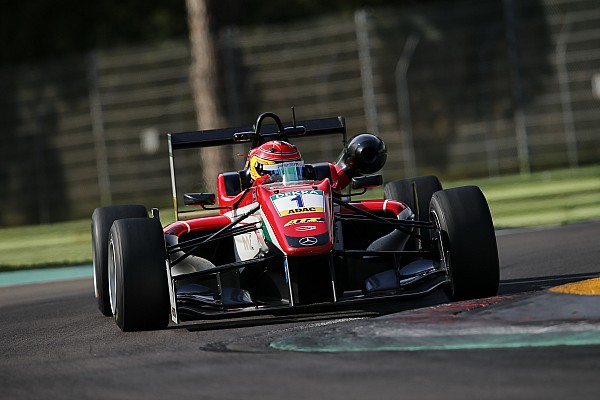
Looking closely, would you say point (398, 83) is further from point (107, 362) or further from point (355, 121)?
point (107, 362)

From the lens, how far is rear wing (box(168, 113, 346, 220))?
33.0 feet

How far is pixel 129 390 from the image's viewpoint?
583 cm

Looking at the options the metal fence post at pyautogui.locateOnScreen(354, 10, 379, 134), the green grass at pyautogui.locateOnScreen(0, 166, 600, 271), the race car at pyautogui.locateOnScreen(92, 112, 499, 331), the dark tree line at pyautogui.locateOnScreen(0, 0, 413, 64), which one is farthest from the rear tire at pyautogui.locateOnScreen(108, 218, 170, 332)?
the dark tree line at pyautogui.locateOnScreen(0, 0, 413, 64)

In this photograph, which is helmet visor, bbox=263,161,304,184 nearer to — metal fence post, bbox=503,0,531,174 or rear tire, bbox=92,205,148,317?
rear tire, bbox=92,205,148,317

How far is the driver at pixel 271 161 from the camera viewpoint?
9.51 m

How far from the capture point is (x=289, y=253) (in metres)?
8.03

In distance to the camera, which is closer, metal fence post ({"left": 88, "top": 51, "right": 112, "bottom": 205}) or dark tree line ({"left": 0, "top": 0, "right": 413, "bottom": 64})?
metal fence post ({"left": 88, "top": 51, "right": 112, "bottom": 205})

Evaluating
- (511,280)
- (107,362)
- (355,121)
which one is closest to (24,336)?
(107,362)

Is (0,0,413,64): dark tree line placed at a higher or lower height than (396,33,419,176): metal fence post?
higher

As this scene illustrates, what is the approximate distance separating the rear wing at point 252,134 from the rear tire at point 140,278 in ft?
5.40

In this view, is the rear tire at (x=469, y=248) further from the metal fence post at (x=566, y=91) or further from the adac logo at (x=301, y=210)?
the metal fence post at (x=566, y=91)

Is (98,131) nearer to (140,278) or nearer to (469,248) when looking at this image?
(140,278)

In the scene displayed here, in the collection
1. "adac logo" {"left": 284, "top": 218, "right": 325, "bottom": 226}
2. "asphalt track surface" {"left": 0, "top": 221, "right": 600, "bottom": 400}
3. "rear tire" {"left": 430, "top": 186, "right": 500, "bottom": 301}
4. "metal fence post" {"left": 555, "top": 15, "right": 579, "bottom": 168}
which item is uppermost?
"metal fence post" {"left": 555, "top": 15, "right": 579, "bottom": 168}

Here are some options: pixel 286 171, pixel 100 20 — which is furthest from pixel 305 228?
pixel 100 20
